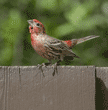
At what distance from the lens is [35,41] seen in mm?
1833

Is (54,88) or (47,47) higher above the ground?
(47,47)

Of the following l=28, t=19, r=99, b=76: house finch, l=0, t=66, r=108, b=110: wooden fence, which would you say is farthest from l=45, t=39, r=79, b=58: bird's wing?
l=0, t=66, r=108, b=110: wooden fence

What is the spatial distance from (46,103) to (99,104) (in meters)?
0.33

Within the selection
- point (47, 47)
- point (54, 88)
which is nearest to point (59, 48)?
point (47, 47)

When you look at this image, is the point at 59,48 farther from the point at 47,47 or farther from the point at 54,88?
the point at 54,88

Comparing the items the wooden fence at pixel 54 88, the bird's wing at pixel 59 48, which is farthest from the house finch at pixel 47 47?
the wooden fence at pixel 54 88

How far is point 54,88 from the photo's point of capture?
1.23 m

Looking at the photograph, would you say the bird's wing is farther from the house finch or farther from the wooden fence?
the wooden fence

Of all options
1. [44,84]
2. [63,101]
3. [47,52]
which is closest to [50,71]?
[44,84]

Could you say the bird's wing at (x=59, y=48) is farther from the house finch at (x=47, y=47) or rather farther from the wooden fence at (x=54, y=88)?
the wooden fence at (x=54, y=88)

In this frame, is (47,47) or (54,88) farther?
(47,47)

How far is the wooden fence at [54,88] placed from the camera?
121cm

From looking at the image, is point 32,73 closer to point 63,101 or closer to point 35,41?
point 63,101

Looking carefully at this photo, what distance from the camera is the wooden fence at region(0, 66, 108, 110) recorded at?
121 centimetres
